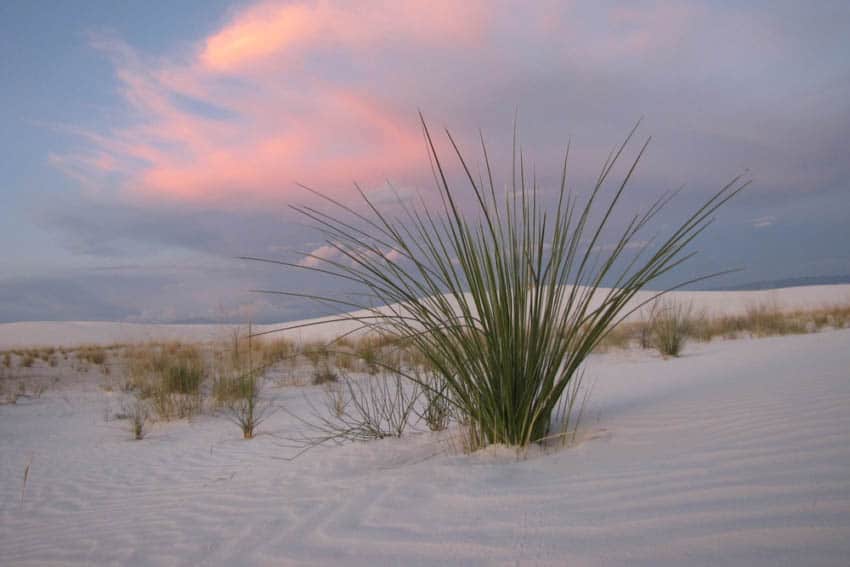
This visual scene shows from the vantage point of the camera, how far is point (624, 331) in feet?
49.7

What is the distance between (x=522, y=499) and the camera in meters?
1.81

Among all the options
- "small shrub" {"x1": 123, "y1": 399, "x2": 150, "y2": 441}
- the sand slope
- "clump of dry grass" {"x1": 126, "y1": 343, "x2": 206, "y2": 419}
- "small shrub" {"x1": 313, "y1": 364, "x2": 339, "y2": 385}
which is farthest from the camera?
"small shrub" {"x1": 313, "y1": 364, "x2": 339, "y2": 385}

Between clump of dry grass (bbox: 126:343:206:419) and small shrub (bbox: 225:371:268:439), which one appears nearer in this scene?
small shrub (bbox: 225:371:268:439)

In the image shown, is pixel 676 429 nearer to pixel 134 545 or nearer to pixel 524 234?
pixel 524 234

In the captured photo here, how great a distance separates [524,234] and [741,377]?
2789 mm

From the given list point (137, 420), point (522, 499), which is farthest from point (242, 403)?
point (522, 499)

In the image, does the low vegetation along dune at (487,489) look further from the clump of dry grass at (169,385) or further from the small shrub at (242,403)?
the clump of dry grass at (169,385)

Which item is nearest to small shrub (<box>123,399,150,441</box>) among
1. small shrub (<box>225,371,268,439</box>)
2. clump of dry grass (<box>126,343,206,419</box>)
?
clump of dry grass (<box>126,343,206,419</box>)

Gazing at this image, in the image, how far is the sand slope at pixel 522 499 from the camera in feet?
4.52

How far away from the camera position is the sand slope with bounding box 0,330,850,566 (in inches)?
54.2

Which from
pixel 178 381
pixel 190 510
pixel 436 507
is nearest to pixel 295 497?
pixel 190 510

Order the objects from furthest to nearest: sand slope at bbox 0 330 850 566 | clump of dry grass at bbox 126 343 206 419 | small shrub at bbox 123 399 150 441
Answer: clump of dry grass at bbox 126 343 206 419
small shrub at bbox 123 399 150 441
sand slope at bbox 0 330 850 566

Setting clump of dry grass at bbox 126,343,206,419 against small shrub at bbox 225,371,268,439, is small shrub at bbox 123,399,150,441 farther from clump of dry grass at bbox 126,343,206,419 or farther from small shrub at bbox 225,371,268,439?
small shrub at bbox 225,371,268,439

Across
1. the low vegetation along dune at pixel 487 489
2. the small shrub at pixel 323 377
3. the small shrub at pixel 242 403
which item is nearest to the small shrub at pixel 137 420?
the low vegetation along dune at pixel 487 489
